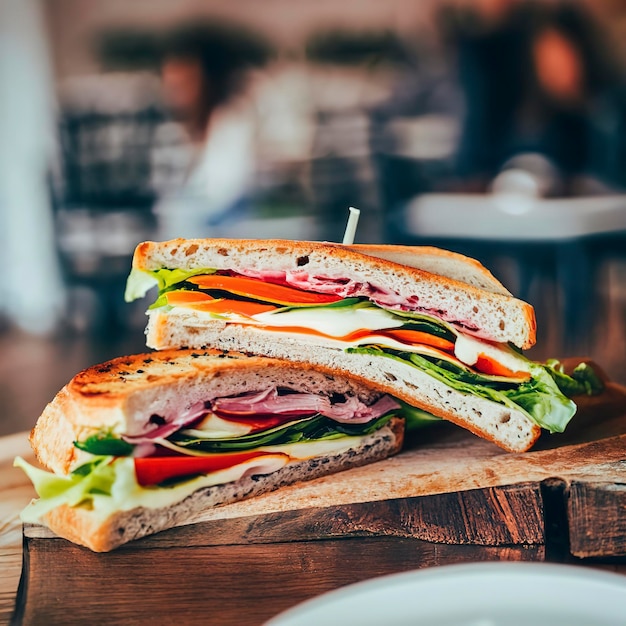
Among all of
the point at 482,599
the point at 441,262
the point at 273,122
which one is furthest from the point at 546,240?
the point at 482,599

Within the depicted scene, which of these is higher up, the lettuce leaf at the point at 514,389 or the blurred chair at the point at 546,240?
the lettuce leaf at the point at 514,389

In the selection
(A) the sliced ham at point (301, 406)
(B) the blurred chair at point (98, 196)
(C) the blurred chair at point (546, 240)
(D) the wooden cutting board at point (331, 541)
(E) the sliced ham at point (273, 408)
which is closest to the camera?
(D) the wooden cutting board at point (331, 541)

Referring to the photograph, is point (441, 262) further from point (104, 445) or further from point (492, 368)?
point (104, 445)

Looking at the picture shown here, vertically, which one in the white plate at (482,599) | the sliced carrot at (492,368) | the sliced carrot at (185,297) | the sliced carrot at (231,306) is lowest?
the white plate at (482,599)

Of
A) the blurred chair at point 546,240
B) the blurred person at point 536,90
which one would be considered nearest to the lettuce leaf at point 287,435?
the blurred chair at point 546,240

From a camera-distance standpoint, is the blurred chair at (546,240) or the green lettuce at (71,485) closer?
the green lettuce at (71,485)

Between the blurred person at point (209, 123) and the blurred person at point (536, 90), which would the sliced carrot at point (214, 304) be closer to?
the blurred person at point (209, 123)

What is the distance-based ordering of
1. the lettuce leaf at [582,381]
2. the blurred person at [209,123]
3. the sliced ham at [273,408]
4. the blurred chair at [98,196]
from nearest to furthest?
the sliced ham at [273,408], the lettuce leaf at [582,381], the blurred chair at [98,196], the blurred person at [209,123]
